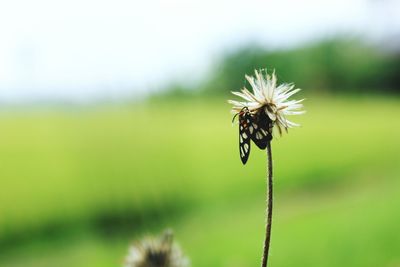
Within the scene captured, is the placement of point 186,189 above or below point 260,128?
below

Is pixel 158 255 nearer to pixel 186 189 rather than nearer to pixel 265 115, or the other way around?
pixel 265 115

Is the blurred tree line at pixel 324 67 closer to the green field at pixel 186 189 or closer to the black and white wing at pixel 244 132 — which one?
the green field at pixel 186 189

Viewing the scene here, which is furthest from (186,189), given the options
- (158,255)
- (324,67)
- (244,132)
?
(324,67)

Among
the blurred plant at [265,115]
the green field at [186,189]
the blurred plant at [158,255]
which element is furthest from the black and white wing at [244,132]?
the green field at [186,189]

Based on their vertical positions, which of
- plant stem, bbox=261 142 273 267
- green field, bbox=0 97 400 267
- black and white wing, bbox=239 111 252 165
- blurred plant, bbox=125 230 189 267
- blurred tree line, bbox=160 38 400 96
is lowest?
green field, bbox=0 97 400 267

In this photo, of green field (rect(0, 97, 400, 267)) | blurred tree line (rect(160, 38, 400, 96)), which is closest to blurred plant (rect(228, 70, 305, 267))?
green field (rect(0, 97, 400, 267))

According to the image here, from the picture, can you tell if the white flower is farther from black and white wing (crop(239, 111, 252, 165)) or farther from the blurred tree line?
the blurred tree line

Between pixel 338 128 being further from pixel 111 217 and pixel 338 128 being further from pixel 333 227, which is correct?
pixel 333 227
